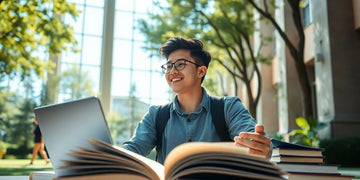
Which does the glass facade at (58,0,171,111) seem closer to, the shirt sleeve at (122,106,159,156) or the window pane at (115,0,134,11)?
the window pane at (115,0,134,11)

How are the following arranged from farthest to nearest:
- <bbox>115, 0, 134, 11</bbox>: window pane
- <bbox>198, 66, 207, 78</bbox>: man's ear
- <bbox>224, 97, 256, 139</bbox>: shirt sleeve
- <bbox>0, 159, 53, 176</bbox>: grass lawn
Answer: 1. <bbox>115, 0, 134, 11</bbox>: window pane
2. <bbox>0, 159, 53, 176</bbox>: grass lawn
3. <bbox>198, 66, 207, 78</bbox>: man's ear
4. <bbox>224, 97, 256, 139</bbox>: shirt sleeve

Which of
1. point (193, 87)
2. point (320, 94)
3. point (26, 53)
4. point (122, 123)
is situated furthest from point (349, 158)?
point (122, 123)

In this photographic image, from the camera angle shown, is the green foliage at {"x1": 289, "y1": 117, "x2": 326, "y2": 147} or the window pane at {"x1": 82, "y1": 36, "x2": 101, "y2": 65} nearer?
the green foliage at {"x1": 289, "y1": 117, "x2": 326, "y2": 147}

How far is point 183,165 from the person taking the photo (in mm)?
907

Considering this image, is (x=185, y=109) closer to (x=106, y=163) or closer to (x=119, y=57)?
(x=106, y=163)

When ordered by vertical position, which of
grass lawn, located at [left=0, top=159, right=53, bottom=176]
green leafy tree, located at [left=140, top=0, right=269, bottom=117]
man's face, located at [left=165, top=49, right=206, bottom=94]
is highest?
green leafy tree, located at [left=140, top=0, right=269, bottom=117]

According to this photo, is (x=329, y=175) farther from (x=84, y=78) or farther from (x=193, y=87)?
(x=84, y=78)

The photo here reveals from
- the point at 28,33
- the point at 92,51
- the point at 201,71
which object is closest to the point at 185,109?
the point at 201,71

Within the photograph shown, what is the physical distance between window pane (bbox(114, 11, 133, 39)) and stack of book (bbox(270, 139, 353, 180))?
2453cm

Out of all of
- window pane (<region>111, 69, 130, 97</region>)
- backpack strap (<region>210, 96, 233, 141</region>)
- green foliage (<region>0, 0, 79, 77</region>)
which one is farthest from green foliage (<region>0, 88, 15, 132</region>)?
backpack strap (<region>210, 96, 233, 141</region>)

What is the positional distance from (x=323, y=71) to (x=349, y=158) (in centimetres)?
337

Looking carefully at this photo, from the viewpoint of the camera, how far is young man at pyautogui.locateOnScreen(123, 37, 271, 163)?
6.29ft

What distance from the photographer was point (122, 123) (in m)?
26.3

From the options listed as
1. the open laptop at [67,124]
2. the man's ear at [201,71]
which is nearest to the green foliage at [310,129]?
the man's ear at [201,71]
